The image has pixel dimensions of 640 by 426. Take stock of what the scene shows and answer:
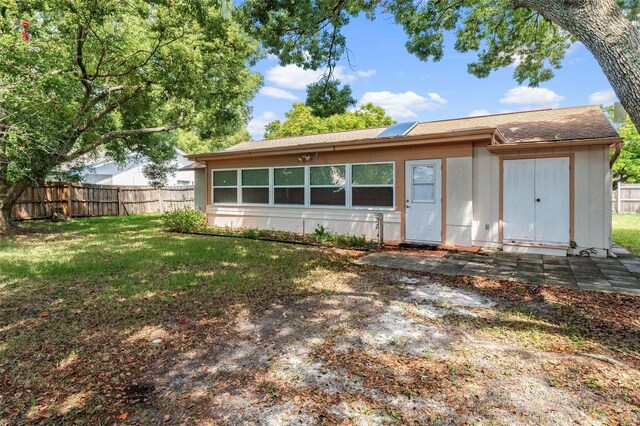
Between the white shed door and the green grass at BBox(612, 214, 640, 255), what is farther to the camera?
the green grass at BBox(612, 214, 640, 255)

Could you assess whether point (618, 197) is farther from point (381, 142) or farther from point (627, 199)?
point (381, 142)

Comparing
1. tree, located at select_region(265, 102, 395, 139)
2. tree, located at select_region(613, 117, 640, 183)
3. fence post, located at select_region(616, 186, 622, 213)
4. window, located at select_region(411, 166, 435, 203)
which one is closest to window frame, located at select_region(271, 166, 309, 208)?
window, located at select_region(411, 166, 435, 203)

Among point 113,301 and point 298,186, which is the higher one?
point 298,186

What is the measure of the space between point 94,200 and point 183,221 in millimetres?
8106

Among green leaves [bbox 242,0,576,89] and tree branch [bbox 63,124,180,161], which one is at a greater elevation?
green leaves [bbox 242,0,576,89]

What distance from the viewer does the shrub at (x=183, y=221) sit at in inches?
455

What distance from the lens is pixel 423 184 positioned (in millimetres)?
8461

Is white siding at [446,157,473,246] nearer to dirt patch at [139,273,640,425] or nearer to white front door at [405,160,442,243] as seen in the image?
white front door at [405,160,442,243]

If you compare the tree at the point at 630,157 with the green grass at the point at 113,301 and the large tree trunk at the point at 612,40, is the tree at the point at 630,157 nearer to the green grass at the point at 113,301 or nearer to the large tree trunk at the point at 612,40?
the green grass at the point at 113,301

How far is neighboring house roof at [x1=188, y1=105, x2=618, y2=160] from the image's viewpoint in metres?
7.40

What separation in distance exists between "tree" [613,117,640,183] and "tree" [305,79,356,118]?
770 inches

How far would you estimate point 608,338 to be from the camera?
133 inches

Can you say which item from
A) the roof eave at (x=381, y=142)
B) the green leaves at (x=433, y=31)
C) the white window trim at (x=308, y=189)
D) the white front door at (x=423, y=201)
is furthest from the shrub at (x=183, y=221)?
the white front door at (x=423, y=201)

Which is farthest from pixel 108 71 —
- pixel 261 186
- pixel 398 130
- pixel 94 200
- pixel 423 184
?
pixel 423 184
